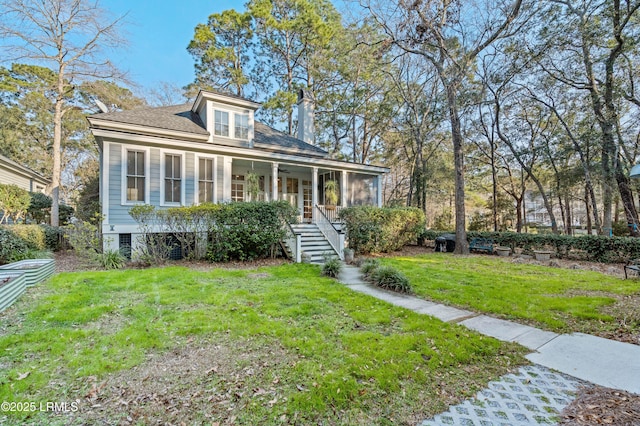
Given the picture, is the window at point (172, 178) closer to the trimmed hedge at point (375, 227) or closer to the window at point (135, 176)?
the window at point (135, 176)

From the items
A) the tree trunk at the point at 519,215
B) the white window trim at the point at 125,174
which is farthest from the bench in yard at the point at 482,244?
the white window trim at the point at 125,174

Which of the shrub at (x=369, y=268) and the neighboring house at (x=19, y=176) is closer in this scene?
the shrub at (x=369, y=268)

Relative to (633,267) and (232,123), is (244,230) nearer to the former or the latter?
(232,123)

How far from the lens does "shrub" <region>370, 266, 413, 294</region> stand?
5.90 meters

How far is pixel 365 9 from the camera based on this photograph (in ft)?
42.2

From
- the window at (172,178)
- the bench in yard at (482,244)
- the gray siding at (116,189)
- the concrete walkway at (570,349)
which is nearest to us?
the concrete walkway at (570,349)

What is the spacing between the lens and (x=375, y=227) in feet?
37.2

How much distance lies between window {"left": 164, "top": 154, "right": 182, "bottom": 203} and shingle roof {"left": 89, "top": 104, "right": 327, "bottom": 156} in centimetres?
194

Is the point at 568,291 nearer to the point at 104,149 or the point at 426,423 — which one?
the point at 426,423

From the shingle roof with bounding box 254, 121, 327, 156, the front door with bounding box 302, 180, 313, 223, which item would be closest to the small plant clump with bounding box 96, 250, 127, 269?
the shingle roof with bounding box 254, 121, 327, 156

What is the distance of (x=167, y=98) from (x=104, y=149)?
17.6 m

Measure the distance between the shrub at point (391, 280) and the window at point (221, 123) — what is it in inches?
372

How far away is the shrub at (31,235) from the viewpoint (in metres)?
8.29

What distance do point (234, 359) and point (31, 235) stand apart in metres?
9.99
